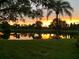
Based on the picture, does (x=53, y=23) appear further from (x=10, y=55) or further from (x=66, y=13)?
(x=10, y=55)

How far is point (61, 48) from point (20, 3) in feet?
13.8

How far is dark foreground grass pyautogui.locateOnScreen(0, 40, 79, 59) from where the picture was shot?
1905 centimetres

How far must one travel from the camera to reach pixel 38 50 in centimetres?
2052

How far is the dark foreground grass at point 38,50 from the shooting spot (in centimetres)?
1905

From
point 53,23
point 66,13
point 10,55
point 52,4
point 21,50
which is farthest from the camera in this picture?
point 53,23

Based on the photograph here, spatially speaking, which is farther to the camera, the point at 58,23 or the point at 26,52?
the point at 58,23

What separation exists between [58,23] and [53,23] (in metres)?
2.23

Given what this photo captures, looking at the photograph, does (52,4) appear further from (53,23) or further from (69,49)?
(53,23)

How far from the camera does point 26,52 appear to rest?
19.7 meters

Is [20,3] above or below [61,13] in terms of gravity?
above

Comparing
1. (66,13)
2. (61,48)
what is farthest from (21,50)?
Answer: (66,13)

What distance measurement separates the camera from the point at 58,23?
67.4 m

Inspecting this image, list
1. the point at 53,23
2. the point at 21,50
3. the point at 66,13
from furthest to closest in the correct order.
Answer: the point at 53,23
the point at 66,13
the point at 21,50

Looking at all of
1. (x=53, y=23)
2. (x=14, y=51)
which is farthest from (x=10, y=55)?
(x=53, y=23)
